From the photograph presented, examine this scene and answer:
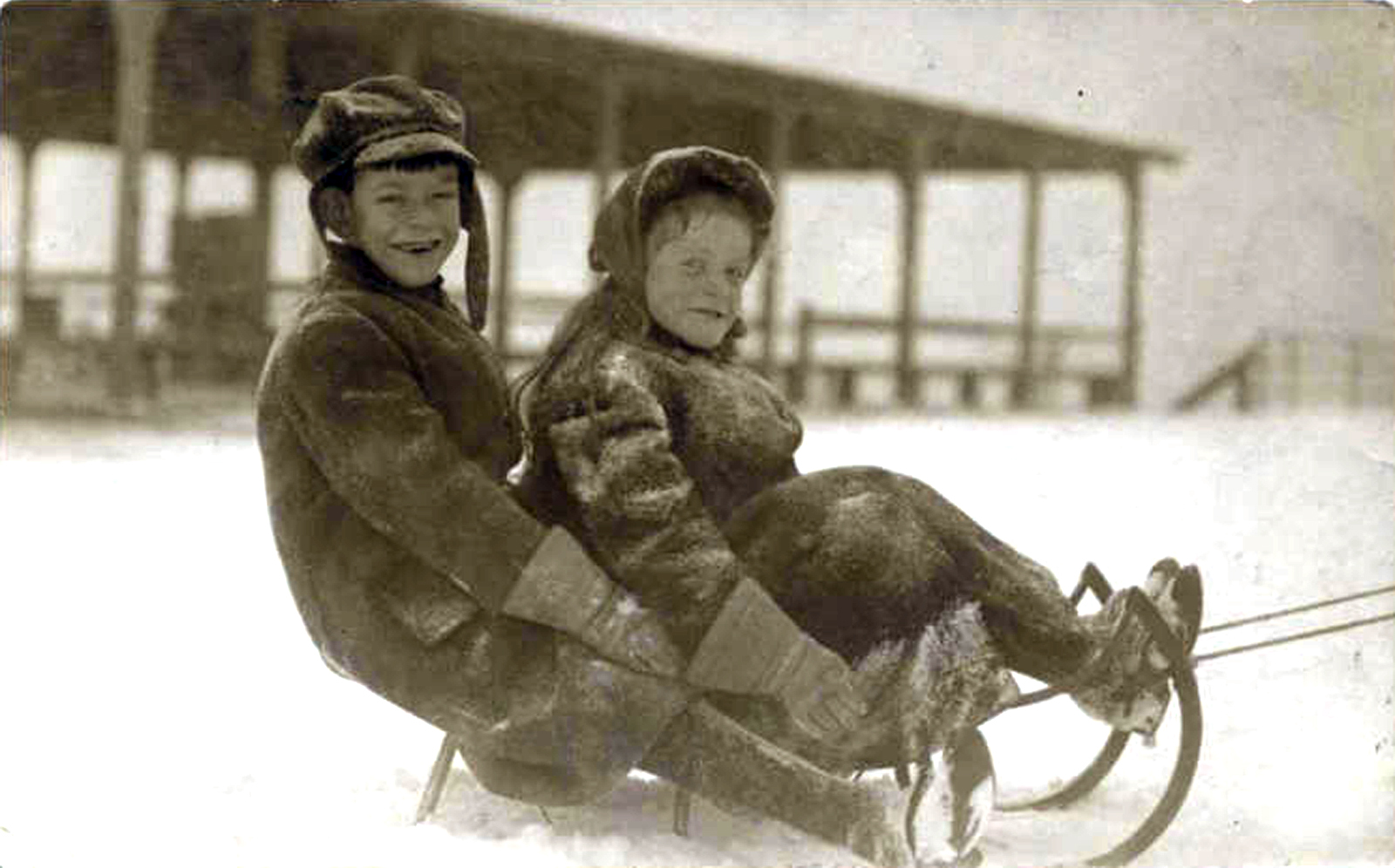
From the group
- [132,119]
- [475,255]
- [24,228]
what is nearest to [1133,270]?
[475,255]

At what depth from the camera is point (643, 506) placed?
2.25m

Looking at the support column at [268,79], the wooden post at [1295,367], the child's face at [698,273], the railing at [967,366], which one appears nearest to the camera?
the child's face at [698,273]

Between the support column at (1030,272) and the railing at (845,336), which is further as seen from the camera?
the railing at (845,336)

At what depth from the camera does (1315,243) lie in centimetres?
315

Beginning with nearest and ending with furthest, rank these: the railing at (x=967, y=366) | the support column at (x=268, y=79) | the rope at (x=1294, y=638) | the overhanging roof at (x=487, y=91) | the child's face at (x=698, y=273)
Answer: the child's face at (x=698, y=273) → the rope at (x=1294, y=638) → the support column at (x=268, y=79) → the overhanging roof at (x=487, y=91) → the railing at (x=967, y=366)

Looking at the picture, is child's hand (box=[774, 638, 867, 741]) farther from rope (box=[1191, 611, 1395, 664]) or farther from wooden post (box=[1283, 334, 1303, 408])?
wooden post (box=[1283, 334, 1303, 408])

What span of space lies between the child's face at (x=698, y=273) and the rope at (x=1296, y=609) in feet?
3.32

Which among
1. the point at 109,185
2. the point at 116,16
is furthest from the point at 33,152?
the point at 116,16

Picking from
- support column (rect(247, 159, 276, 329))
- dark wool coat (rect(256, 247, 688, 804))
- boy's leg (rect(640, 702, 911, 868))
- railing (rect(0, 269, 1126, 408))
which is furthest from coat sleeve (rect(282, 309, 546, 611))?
support column (rect(247, 159, 276, 329))

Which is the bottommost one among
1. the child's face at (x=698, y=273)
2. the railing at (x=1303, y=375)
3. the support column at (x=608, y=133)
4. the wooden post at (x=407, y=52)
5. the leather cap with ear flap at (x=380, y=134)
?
the railing at (x=1303, y=375)

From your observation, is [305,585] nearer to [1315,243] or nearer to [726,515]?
[726,515]

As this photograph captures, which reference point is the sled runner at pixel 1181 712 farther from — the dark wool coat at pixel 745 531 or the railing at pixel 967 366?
the railing at pixel 967 366

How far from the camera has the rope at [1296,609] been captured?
2.69 metres

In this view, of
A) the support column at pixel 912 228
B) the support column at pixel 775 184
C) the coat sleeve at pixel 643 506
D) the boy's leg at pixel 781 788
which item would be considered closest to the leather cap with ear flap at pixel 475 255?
the coat sleeve at pixel 643 506
